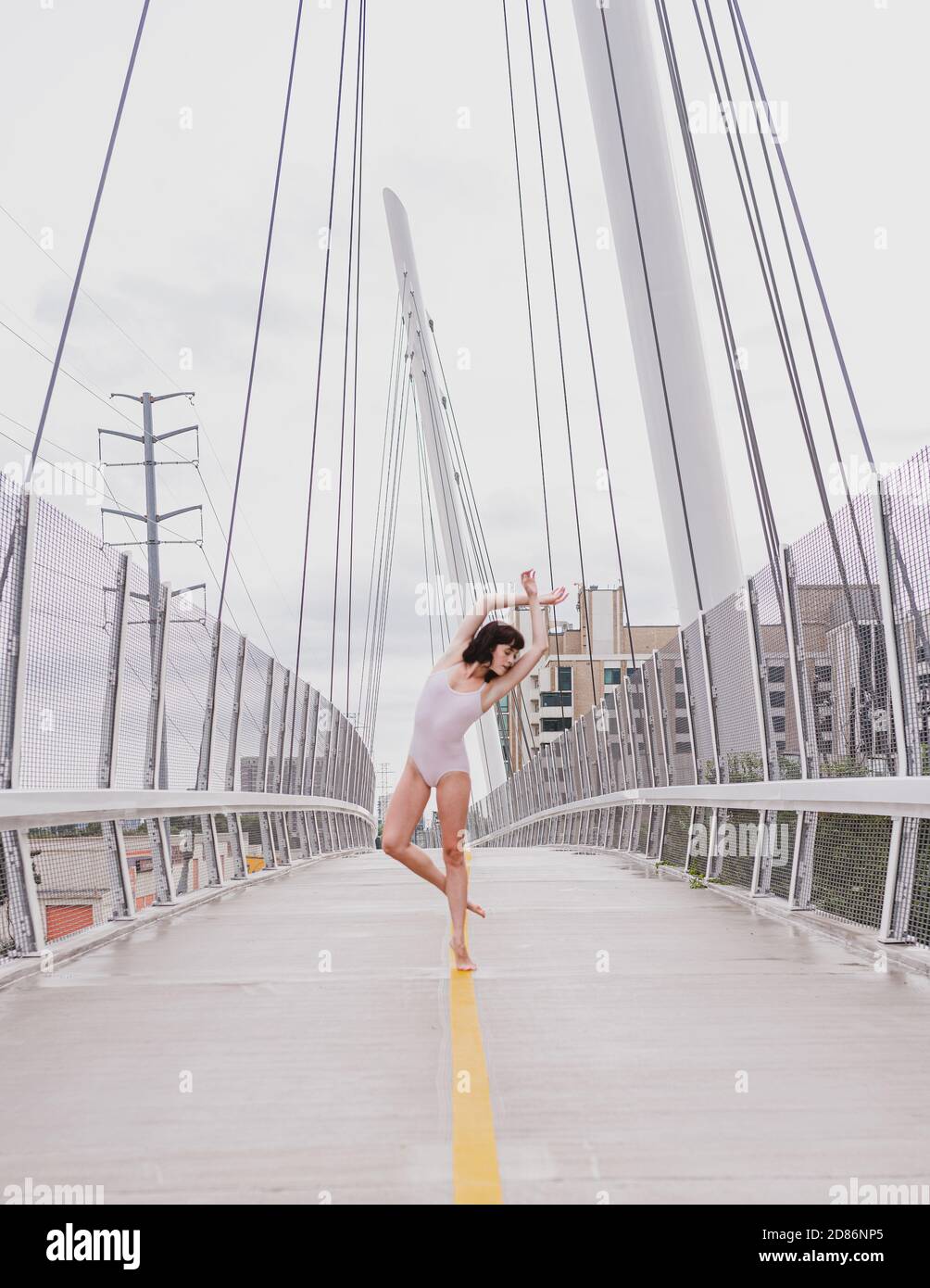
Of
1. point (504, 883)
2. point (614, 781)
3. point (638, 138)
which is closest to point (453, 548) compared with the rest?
point (614, 781)

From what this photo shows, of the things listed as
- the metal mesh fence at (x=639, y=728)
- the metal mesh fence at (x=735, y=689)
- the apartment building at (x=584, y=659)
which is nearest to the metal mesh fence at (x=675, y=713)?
the metal mesh fence at (x=639, y=728)

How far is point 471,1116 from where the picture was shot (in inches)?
145

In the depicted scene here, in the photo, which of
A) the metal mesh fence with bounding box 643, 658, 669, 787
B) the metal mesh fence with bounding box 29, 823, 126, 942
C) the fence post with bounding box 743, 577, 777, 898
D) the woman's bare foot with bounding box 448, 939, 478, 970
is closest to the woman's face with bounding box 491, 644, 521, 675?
the woman's bare foot with bounding box 448, 939, 478, 970

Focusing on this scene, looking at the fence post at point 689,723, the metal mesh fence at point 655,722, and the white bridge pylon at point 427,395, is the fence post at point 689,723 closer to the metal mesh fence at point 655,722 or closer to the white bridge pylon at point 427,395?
the metal mesh fence at point 655,722

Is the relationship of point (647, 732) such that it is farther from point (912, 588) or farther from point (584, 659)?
point (584, 659)

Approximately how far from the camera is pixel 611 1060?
4.31 metres

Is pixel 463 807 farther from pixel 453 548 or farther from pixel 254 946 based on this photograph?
pixel 453 548

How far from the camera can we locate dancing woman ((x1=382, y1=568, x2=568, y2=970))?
238 inches

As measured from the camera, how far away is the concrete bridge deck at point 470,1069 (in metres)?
3.21

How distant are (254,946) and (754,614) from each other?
14.3 feet

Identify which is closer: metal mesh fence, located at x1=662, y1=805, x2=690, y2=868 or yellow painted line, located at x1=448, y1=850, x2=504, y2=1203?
yellow painted line, located at x1=448, y1=850, x2=504, y2=1203

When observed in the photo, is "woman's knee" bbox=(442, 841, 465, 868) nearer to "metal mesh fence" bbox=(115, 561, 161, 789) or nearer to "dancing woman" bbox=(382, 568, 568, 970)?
"dancing woman" bbox=(382, 568, 568, 970)

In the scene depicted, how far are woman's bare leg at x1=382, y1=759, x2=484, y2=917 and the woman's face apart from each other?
63 cm

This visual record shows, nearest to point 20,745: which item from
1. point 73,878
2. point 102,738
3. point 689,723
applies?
point 73,878
